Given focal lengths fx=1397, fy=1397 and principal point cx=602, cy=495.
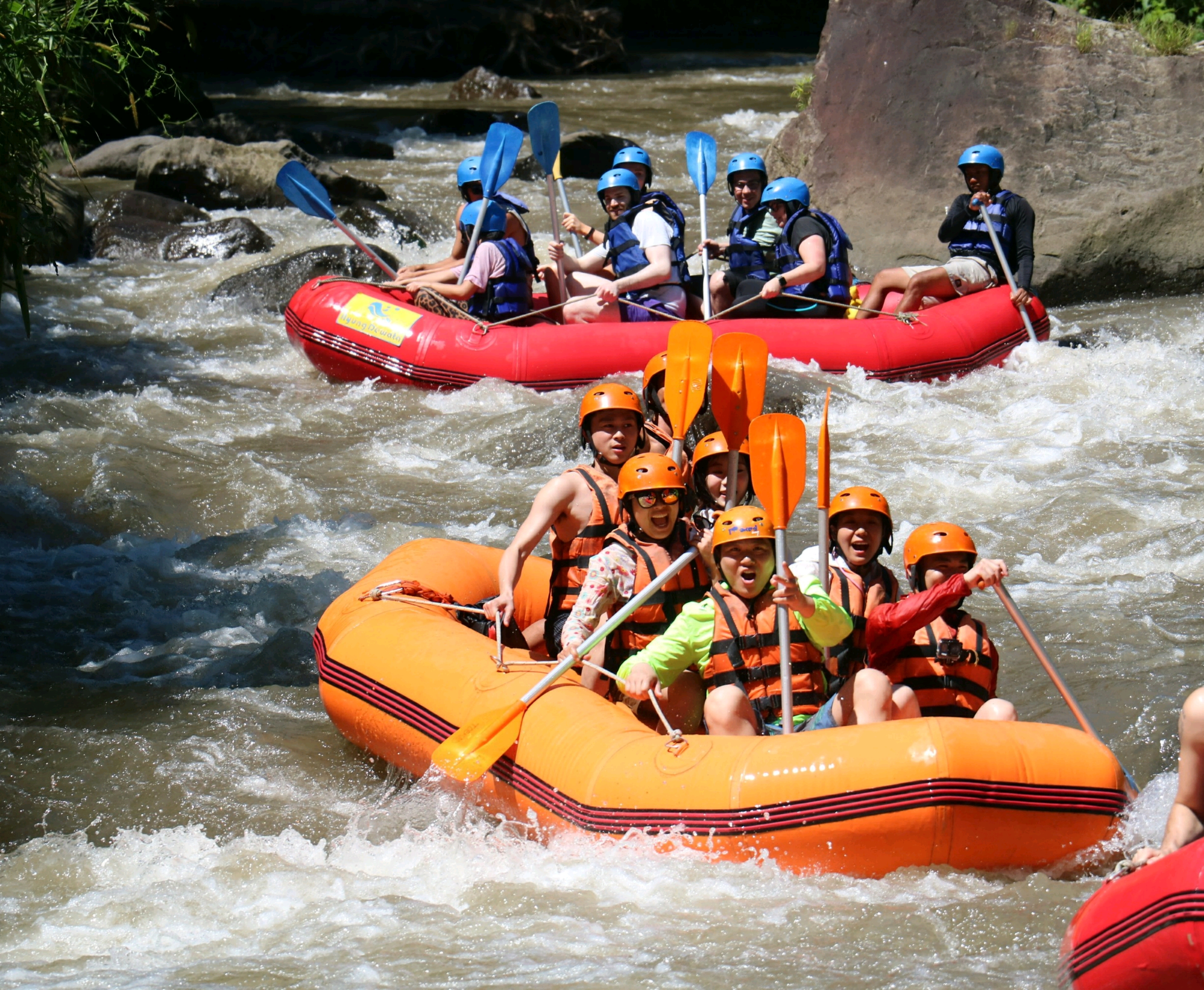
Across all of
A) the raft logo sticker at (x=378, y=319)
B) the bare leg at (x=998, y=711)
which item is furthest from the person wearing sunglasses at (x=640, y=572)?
the raft logo sticker at (x=378, y=319)

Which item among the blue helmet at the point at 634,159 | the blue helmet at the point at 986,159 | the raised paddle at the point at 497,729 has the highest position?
the blue helmet at the point at 986,159

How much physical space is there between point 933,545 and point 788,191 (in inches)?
169

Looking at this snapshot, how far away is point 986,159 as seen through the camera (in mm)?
8312

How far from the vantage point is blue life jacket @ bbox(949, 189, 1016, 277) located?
328 inches

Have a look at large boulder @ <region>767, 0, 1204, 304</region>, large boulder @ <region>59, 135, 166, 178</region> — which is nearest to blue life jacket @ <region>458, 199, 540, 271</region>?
large boulder @ <region>767, 0, 1204, 304</region>

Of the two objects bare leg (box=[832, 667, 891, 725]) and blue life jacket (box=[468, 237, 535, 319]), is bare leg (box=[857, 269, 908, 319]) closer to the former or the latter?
blue life jacket (box=[468, 237, 535, 319])

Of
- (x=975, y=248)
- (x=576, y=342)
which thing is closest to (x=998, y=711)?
(x=576, y=342)

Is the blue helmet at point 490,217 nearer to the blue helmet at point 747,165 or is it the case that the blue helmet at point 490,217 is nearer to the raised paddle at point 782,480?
the blue helmet at point 747,165

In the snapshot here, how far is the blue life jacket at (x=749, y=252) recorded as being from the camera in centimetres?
801

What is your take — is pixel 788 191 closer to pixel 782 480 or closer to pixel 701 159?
pixel 701 159

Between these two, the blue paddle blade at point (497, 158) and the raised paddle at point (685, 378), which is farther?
the blue paddle blade at point (497, 158)

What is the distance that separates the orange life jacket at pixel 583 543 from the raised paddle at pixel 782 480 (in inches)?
22.0

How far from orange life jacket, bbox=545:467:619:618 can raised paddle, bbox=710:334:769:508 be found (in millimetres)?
520

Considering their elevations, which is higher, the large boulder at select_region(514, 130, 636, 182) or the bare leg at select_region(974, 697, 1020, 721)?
the large boulder at select_region(514, 130, 636, 182)
